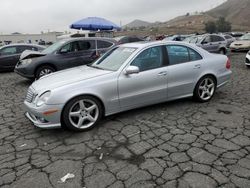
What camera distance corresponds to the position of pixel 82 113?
13.6 ft

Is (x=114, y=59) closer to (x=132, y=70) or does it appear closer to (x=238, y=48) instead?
(x=132, y=70)

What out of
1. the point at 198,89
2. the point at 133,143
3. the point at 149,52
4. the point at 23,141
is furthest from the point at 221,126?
the point at 23,141

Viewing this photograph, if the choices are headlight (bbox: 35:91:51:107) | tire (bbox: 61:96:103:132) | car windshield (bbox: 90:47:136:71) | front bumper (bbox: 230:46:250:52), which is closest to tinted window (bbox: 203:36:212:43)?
front bumper (bbox: 230:46:250:52)

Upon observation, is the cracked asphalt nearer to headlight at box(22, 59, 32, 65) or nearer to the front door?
the front door

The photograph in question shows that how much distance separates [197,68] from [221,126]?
1.53m

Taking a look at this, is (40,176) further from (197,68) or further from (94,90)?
(197,68)

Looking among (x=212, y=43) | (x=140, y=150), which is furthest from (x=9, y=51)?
(x=212, y=43)

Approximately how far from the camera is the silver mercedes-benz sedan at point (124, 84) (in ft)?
13.1

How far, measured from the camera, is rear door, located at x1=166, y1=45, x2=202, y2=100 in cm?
498

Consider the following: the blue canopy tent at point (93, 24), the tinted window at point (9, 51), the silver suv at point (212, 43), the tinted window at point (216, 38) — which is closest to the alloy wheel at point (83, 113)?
the blue canopy tent at point (93, 24)

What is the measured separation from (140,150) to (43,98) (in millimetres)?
1811

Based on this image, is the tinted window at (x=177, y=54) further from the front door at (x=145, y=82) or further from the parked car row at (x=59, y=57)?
the parked car row at (x=59, y=57)

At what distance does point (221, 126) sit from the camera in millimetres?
4250

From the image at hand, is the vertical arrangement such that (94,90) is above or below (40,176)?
above
